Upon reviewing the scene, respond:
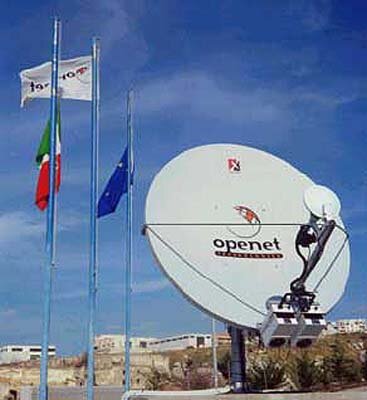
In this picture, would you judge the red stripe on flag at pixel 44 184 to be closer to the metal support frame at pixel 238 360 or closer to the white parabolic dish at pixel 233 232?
the white parabolic dish at pixel 233 232

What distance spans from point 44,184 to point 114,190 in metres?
4.67

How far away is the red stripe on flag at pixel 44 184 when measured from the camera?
53.3 feet

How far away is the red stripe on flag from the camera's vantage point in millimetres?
16234

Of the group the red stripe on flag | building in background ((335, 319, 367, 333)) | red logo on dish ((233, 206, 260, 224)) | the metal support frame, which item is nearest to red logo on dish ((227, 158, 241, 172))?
red logo on dish ((233, 206, 260, 224))

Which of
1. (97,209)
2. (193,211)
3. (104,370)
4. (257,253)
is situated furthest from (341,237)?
(104,370)

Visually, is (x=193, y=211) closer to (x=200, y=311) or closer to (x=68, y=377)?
(x=200, y=311)

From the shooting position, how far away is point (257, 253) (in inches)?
607

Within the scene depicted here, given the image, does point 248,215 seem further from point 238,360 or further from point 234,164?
point 238,360

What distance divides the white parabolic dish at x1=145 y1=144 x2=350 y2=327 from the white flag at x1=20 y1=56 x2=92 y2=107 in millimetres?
3490

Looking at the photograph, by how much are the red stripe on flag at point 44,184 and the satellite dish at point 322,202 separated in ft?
17.5

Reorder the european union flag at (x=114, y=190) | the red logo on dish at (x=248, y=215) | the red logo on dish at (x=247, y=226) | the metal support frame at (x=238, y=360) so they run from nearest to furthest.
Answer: the metal support frame at (x=238, y=360) → the red logo on dish at (x=247, y=226) → the red logo on dish at (x=248, y=215) → the european union flag at (x=114, y=190)

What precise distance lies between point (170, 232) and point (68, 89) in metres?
4.74

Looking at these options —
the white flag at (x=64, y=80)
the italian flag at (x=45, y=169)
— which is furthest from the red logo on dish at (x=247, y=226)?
the white flag at (x=64, y=80)

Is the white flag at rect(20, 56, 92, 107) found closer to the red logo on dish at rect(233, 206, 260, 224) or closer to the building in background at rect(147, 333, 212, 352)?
the red logo on dish at rect(233, 206, 260, 224)
